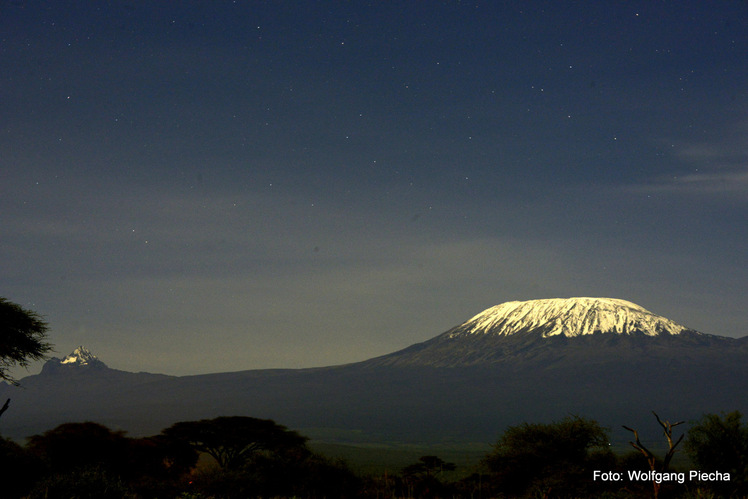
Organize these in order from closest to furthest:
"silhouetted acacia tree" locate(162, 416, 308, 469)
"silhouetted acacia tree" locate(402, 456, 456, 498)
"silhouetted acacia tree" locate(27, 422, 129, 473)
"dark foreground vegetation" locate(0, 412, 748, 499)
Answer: "dark foreground vegetation" locate(0, 412, 748, 499), "silhouetted acacia tree" locate(402, 456, 456, 498), "silhouetted acacia tree" locate(27, 422, 129, 473), "silhouetted acacia tree" locate(162, 416, 308, 469)

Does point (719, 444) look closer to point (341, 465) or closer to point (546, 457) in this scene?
Result: point (546, 457)

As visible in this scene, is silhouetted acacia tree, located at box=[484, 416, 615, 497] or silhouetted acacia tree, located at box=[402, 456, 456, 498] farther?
silhouetted acacia tree, located at box=[484, 416, 615, 497]

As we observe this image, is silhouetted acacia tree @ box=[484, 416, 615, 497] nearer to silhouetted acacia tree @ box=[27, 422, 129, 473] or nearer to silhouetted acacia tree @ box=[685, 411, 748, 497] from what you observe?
silhouetted acacia tree @ box=[685, 411, 748, 497]

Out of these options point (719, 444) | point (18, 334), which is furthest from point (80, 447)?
point (719, 444)

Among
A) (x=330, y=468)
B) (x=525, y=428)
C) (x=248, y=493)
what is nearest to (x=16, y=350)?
(x=248, y=493)

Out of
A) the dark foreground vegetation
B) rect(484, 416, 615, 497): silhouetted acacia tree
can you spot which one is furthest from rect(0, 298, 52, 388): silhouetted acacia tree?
rect(484, 416, 615, 497): silhouetted acacia tree

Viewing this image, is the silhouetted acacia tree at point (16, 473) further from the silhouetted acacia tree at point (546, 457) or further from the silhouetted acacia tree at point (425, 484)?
the silhouetted acacia tree at point (546, 457)

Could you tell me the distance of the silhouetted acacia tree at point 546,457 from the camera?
4864cm

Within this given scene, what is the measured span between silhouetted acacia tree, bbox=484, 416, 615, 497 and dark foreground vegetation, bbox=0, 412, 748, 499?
78 millimetres

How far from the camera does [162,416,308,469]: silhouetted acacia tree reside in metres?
64.2

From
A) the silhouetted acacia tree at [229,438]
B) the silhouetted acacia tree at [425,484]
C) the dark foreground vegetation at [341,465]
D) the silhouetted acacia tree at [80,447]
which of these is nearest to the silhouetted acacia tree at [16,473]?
the dark foreground vegetation at [341,465]

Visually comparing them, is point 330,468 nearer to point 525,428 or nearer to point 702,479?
point 525,428

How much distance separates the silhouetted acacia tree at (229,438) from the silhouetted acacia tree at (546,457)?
20.5m

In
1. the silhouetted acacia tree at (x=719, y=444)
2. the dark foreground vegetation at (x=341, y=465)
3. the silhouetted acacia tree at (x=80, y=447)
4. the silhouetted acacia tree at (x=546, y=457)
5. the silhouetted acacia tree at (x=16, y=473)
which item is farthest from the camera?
the silhouetted acacia tree at (x=80, y=447)
